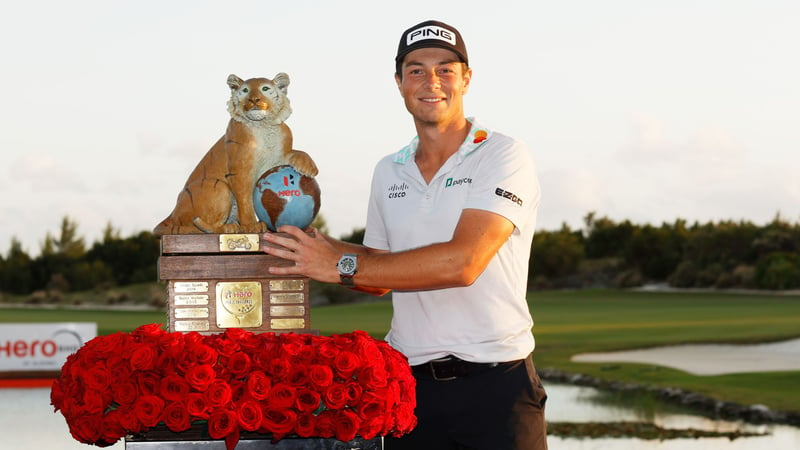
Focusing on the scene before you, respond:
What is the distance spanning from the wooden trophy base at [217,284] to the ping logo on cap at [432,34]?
2.73 feet

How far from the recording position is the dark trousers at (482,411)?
309cm

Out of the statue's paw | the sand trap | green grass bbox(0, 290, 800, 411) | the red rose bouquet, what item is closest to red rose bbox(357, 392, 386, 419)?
the red rose bouquet

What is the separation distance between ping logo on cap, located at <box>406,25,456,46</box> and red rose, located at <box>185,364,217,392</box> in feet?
4.16

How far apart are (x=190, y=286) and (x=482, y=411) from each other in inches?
40.9

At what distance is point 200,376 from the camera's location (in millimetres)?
2537

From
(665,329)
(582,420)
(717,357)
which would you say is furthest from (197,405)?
(665,329)

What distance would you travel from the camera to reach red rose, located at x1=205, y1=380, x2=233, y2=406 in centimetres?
251

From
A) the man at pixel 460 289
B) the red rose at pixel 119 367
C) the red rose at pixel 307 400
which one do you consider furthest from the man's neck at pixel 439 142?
the red rose at pixel 119 367

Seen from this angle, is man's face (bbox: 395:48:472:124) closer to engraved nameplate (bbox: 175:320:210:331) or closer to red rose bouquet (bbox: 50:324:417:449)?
red rose bouquet (bbox: 50:324:417:449)

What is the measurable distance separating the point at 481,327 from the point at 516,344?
13 cm

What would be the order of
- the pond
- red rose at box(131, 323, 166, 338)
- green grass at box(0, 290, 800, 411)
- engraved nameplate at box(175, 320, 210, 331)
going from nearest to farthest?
Answer: 1. red rose at box(131, 323, 166, 338)
2. engraved nameplate at box(175, 320, 210, 331)
3. the pond
4. green grass at box(0, 290, 800, 411)

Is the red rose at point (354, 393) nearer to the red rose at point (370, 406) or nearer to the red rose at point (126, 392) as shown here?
the red rose at point (370, 406)

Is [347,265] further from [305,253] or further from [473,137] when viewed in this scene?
[473,137]

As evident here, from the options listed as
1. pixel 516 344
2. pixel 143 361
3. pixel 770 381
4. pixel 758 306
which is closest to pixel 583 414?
pixel 770 381
